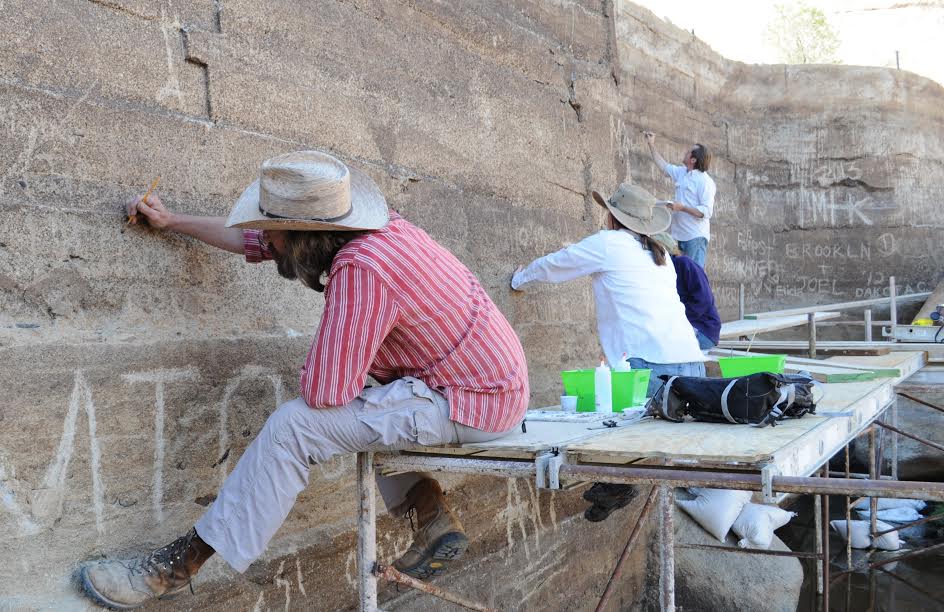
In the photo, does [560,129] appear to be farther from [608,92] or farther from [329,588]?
[329,588]

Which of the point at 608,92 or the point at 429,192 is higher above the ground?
the point at 608,92

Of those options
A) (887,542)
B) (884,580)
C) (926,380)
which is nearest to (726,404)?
(926,380)

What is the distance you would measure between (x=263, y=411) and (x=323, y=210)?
2.94 feet

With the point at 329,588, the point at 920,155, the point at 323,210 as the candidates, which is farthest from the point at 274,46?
the point at 920,155

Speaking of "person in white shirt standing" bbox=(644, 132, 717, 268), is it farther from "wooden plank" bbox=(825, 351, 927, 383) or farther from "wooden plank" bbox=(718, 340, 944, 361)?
"wooden plank" bbox=(825, 351, 927, 383)

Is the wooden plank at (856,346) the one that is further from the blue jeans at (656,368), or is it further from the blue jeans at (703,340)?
the blue jeans at (656,368)

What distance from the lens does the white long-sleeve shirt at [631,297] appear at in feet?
12.8

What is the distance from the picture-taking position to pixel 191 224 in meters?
2.71

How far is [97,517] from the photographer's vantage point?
2471mm

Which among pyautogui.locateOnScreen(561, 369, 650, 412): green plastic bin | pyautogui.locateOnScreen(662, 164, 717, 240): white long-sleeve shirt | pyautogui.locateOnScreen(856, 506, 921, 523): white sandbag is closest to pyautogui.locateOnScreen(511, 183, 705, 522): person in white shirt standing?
pyautogui.locateOnScreen(561, 369, 650, 412): green plastic bin

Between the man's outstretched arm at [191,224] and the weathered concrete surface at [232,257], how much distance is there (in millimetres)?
61

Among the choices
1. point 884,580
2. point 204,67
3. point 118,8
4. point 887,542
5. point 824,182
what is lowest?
point 884,580

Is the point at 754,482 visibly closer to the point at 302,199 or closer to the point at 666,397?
the point at 666,397

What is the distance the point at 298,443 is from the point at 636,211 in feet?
7.11
